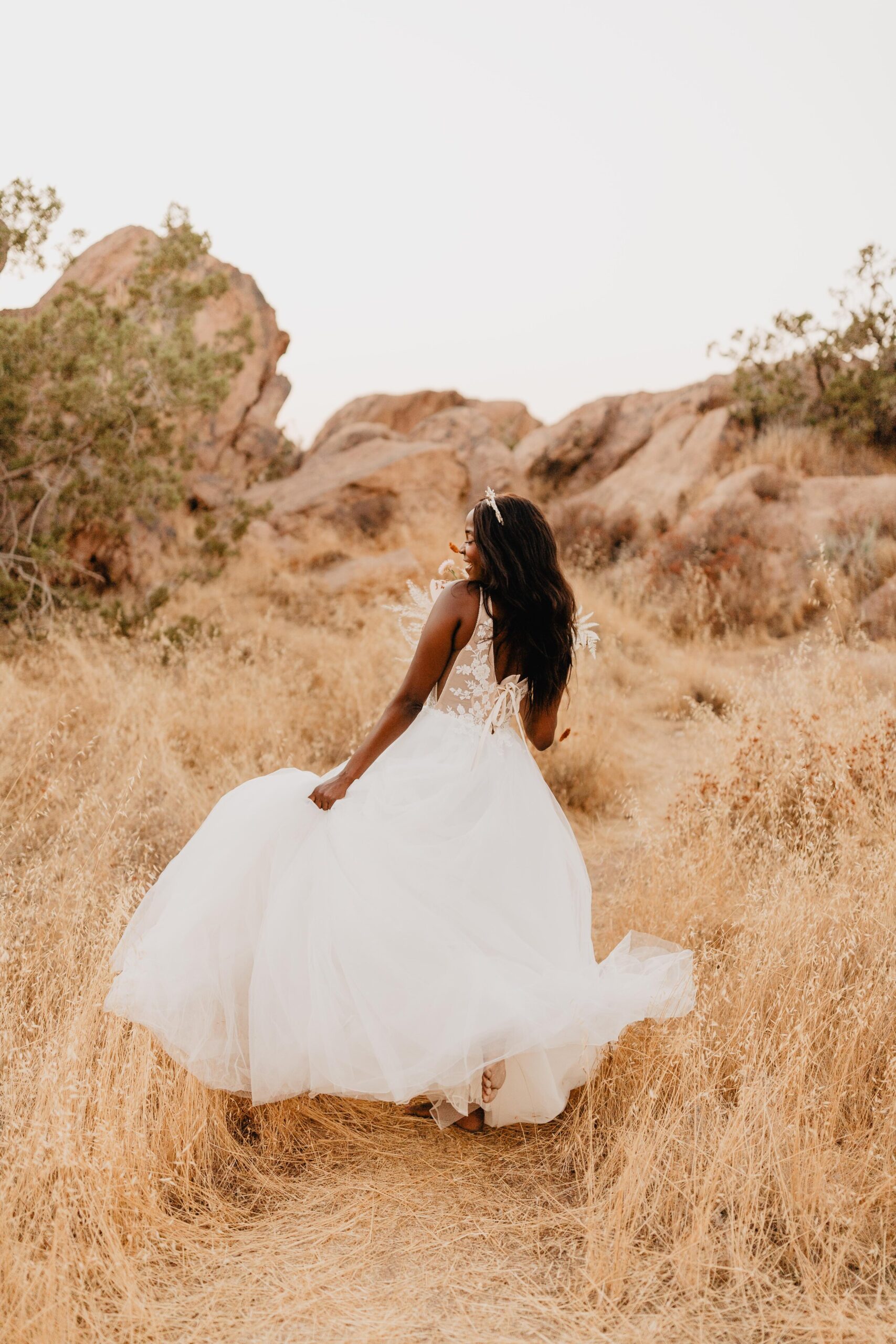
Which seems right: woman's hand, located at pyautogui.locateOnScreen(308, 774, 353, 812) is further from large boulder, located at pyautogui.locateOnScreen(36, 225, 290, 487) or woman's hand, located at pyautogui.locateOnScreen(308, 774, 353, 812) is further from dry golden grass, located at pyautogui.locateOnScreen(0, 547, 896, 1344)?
large boulder, located at pyautogui.locateOnScreen(36, 225, 290, 487)

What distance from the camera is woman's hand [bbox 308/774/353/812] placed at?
285cm

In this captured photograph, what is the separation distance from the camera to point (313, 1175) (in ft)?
8.82

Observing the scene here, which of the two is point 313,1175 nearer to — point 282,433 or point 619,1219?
point 619,1219

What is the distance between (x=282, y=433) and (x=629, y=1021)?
43.9 feet

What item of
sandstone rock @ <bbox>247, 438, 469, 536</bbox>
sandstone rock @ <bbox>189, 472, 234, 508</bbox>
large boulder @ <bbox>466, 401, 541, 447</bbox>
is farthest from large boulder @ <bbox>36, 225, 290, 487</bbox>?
large boulder @ <bbox>466, 401, 541, 447</bbox>

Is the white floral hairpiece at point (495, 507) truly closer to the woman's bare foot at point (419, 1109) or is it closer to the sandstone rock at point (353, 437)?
the woman's bare foot at point (419, 1109)

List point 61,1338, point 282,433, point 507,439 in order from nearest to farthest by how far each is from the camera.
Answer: point 61,1338, point 282,433, point 507,439

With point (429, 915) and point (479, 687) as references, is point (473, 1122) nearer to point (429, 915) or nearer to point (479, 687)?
point (429, 915)

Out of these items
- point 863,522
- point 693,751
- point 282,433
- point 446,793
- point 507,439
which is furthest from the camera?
point 507,439

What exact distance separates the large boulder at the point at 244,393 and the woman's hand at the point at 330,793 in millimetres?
10577

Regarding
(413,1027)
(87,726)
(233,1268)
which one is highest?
(87,726)

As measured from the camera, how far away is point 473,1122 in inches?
112

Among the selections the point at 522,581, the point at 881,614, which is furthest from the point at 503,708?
the point at 881,614

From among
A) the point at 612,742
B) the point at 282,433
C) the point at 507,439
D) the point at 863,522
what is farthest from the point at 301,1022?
the point at 507,439
